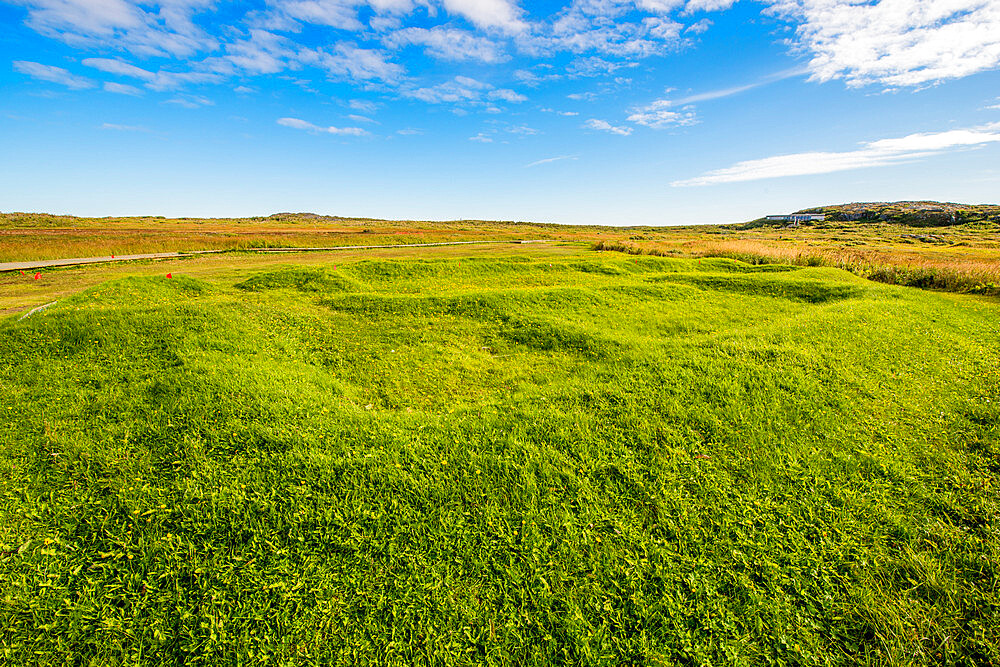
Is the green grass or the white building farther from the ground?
the white building

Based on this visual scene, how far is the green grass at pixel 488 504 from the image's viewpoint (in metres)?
3.16

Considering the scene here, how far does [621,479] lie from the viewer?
479 cm

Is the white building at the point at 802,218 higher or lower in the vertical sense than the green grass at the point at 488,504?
higher

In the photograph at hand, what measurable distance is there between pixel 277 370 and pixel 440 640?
580cm

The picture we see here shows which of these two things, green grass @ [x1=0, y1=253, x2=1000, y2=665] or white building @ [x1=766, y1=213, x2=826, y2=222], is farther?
white building @ [x1=766, y1=213, x2=826, y2=222]

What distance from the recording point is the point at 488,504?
4.34 meters

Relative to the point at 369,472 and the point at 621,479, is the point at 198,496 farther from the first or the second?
Answer: the point at 621,479

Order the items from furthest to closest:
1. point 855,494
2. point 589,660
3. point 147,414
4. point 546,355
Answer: point 546,355, point 147,414, point 855,494, point 589,660

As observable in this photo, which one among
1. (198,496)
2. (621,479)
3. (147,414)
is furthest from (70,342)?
(621,479)

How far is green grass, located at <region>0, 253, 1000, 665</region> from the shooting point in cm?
316

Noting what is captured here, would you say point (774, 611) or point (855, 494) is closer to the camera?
point (774, 611)

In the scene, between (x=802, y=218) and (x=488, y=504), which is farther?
(x=802, y=218)

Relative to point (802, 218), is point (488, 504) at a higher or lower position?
lower

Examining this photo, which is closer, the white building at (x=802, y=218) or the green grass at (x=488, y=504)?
the green grass at (x=488, y=504)
